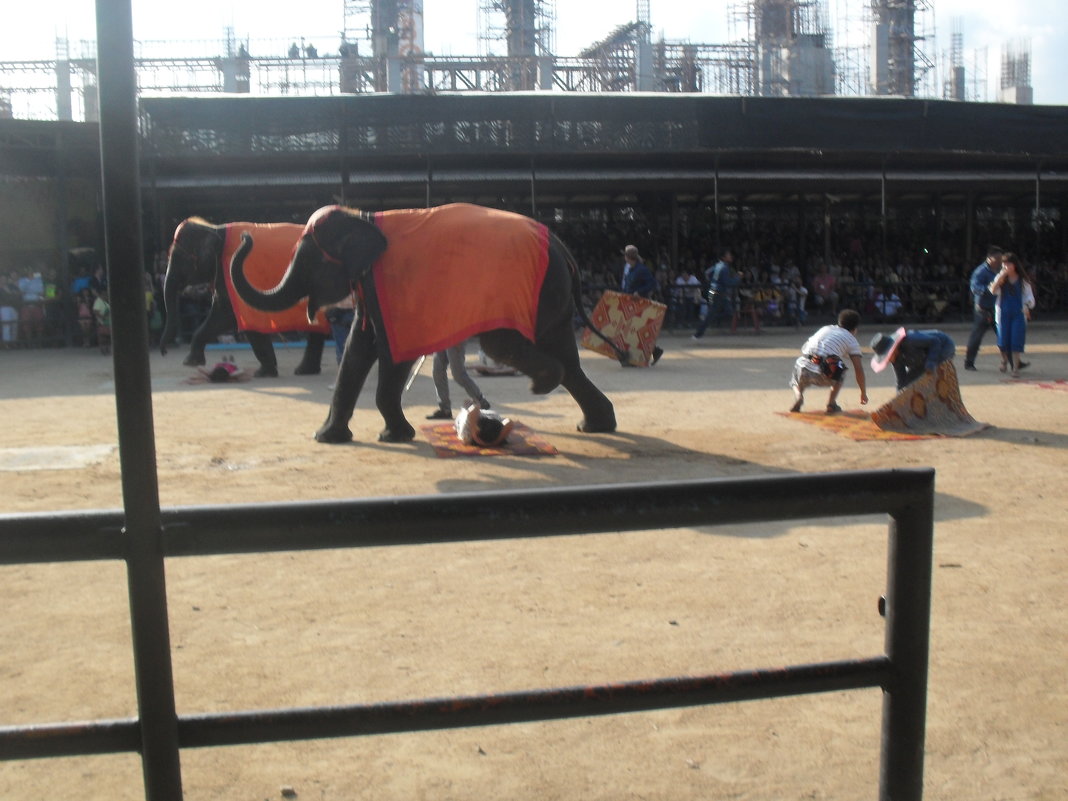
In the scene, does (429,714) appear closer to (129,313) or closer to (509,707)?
(509,707)

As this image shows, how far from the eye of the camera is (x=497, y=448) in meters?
7.81

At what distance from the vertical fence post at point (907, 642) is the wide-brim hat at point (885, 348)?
6.77m

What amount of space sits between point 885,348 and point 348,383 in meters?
4.09

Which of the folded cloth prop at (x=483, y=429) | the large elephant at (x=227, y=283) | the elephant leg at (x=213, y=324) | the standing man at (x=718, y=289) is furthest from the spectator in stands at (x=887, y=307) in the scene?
the folded cloth prop at (x=483, y=429)

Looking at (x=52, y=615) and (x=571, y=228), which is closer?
(x=52, y=615)

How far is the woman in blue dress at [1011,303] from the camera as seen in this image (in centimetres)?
1158

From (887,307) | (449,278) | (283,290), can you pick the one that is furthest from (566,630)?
(887,307)

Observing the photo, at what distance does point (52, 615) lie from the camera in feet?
14.3

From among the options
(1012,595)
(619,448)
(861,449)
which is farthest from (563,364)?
(1012,595)

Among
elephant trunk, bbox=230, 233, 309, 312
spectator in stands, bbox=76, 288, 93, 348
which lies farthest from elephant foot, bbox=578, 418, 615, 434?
spectator in stands, bbox=76, 288, 93, 348

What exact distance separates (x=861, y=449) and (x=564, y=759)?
17.4 ft

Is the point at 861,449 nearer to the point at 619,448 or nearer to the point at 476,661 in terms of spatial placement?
the point at 619,448

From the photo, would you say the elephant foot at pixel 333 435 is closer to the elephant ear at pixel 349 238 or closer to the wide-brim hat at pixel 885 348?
the elephant ear at pixel 349 238

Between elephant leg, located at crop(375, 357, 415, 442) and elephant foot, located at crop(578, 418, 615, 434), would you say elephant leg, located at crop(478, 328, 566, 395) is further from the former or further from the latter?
elephant leg, located at crop(375, 357, 415, 442)
